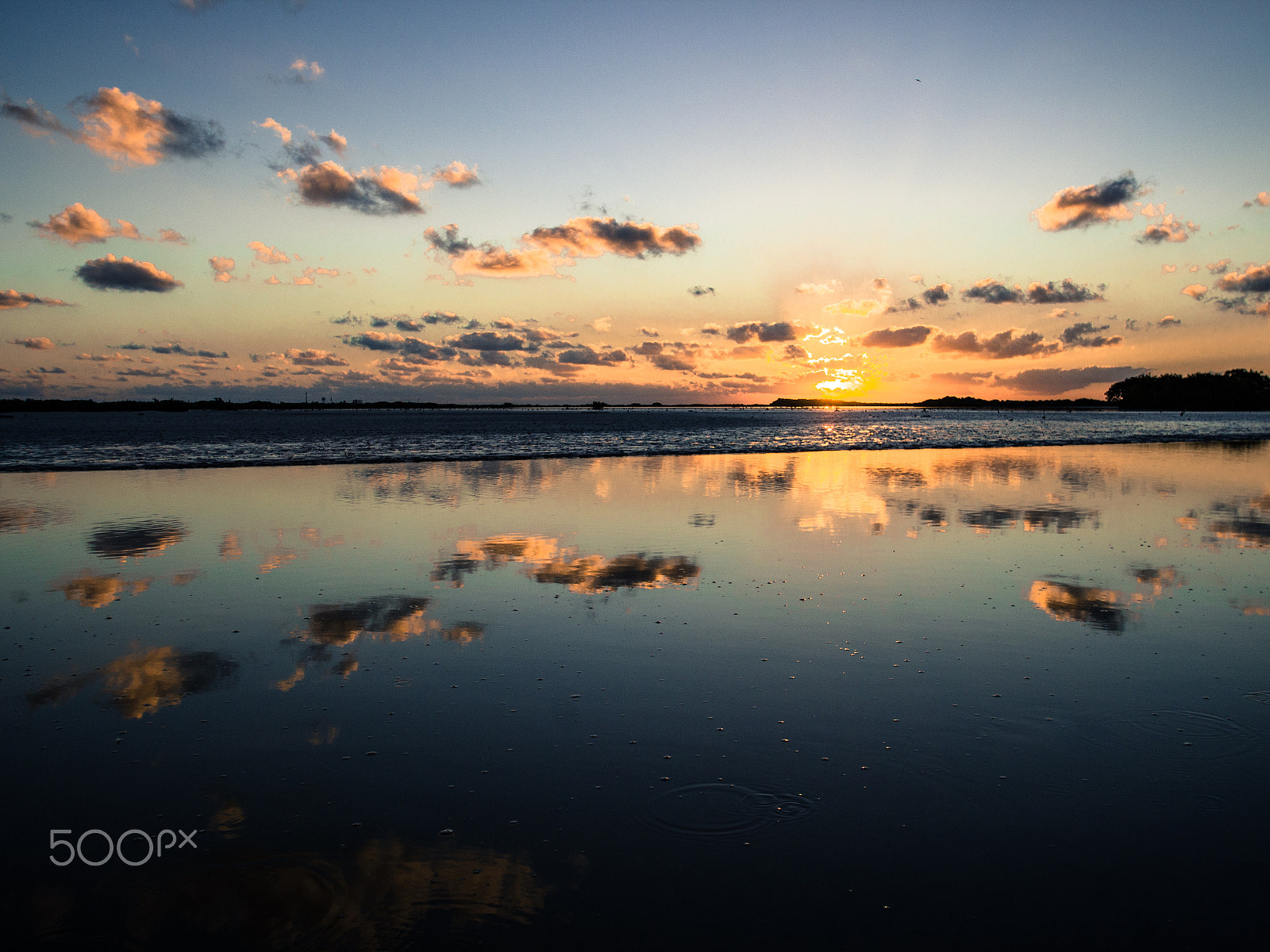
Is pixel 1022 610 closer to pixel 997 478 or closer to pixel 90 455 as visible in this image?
pixel 997 478

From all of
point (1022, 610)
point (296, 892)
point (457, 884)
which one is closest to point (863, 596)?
point (1022, 610)

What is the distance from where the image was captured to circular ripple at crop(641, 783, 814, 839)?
4.95 m

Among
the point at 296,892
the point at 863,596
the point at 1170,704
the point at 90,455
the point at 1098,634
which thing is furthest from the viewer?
the point at 90,455

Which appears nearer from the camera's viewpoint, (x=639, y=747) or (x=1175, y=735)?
(x=639, y=747)

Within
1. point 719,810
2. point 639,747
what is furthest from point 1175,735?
point 639,747

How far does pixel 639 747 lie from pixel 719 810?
1105 mm

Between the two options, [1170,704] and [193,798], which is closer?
[193,798]

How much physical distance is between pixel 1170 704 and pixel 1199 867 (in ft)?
9.48

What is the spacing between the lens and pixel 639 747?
Result: 6.11 meters

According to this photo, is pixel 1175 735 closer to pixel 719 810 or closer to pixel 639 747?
pixel 719 810

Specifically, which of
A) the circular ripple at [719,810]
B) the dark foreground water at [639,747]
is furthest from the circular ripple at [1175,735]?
the circular ripple at [719,810]

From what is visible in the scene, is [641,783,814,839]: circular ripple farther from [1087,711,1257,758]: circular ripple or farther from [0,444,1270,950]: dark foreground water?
[1087,711,1257,758]: circular ripple

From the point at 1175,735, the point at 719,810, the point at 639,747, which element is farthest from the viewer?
the point at 1175,735

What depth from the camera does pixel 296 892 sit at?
4355 millimetres
